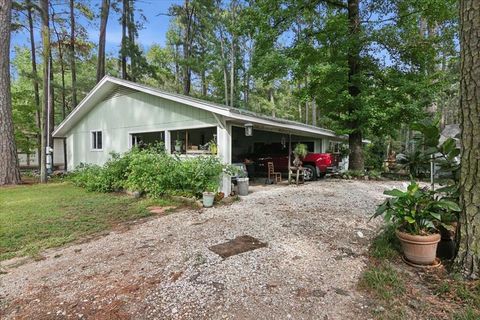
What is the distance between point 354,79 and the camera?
11.6 m

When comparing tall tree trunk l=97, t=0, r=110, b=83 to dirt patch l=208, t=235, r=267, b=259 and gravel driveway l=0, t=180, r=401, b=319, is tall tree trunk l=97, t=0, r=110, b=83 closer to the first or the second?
gravel driveway l=0, t=180, r=401, b=319

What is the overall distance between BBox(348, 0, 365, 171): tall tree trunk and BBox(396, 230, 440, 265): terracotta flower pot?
9162mm

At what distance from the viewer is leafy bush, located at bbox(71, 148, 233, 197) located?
22.1 ft

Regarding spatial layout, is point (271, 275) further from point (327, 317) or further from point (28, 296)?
point (28, 296)

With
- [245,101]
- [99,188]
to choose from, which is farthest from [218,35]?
[99,188]

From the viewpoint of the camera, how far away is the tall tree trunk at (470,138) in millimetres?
2672

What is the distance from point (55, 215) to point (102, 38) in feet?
46.9

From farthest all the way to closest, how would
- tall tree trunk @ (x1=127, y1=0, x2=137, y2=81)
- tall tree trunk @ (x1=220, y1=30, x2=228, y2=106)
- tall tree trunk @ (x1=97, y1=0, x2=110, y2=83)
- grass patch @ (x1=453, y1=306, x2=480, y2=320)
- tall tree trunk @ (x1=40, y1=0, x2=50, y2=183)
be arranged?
tall tree trunk @ (x1=220, y1=30, x2=228, y2=106) → tall tree trunk @ (x1=127, y1=0, x2=137, y2=81) → tall tree trunk @ (x1=97, y1=0, x2=110, y2=83) → tall tree trunk @ (x1=40, y1=0, x2=50, y2=183) → grass patch @ (x1=453, y1=306, x2=480, y2=320)

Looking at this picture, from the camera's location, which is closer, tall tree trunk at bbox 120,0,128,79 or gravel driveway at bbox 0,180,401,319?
gravel driveway at bbox 0,180,401,319

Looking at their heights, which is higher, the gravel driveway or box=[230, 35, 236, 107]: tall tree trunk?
box=[230, 35, 236, 107]: tall tree trunk

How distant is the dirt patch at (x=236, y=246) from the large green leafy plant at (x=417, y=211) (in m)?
1.76

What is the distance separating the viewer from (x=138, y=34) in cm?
1930

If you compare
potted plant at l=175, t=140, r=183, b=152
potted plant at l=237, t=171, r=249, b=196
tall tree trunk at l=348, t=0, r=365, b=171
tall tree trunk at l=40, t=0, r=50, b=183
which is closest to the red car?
tall tree trunk at l=348, t=0, r=365, b=171

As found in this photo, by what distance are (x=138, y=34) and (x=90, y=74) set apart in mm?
8882
